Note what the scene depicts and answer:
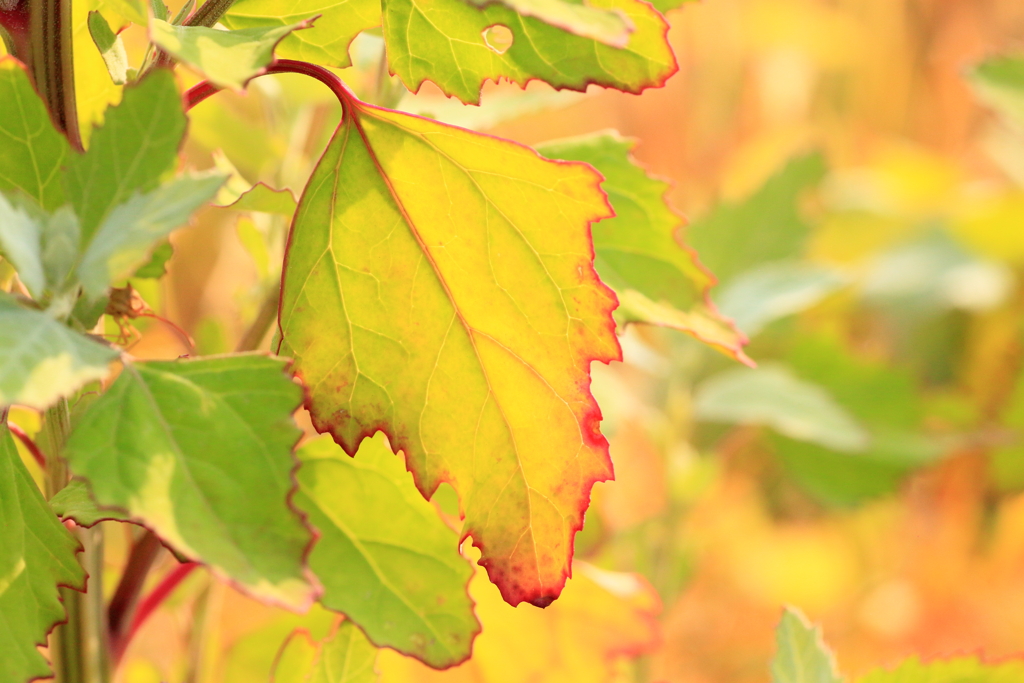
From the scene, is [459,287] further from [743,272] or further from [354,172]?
[743,272]

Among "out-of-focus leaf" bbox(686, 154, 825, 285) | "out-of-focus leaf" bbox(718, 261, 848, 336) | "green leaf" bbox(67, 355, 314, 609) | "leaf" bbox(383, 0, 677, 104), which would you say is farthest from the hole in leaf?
"out-of-focus leaf" bbox(686, 154, 825, 285)

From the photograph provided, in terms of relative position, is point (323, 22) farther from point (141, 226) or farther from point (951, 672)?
point (951, 672)

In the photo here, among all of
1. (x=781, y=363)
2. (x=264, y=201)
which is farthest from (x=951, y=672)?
(x=781, y=363)

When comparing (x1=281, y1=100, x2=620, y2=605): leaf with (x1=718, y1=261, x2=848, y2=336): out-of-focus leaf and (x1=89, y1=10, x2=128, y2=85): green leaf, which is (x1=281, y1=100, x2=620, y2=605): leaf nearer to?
(x1=89, y1=10, x2=128, y2=85): green leaf

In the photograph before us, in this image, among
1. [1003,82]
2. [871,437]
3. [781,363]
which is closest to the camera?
[1003,82]

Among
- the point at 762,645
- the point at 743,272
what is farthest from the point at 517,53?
the point at 762,645

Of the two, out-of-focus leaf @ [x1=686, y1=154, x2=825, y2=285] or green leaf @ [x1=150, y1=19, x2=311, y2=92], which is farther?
out-of-focus leaf @ [x1=686, y1=154, x2=825, y2=285]
